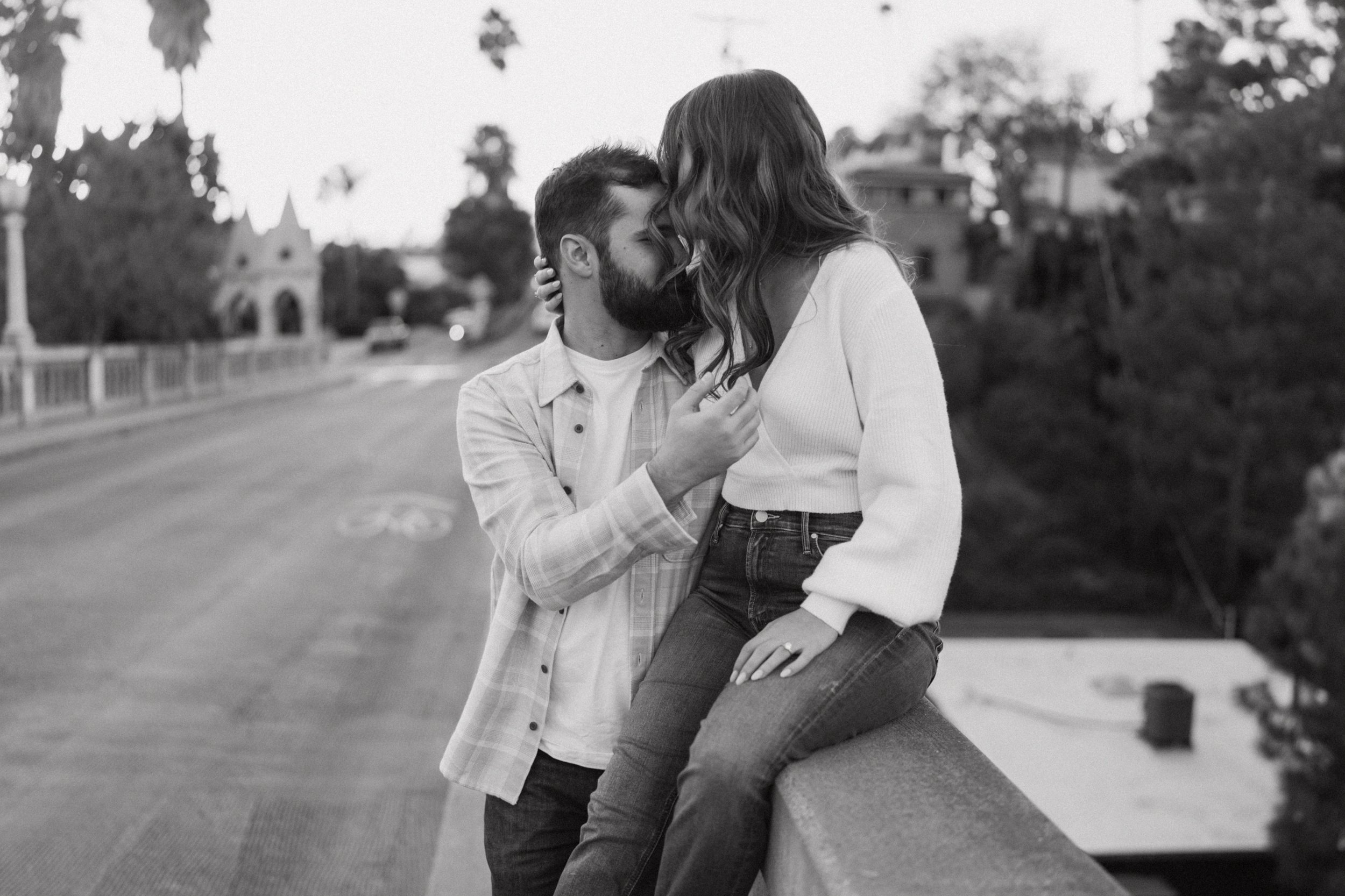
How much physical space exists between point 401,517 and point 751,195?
42.4ft

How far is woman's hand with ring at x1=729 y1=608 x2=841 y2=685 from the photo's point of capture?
6.49 ft

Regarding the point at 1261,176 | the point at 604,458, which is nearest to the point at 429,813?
the point at 604,458

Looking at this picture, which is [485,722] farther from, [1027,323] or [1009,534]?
[1027,323]

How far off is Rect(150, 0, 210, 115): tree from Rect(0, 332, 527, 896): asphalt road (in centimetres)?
1366

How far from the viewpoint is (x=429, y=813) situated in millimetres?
5703

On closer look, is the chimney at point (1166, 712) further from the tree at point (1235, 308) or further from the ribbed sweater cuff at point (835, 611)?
the ribbed sweater cuff at point (835, 611)

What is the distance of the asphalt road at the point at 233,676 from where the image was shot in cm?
499

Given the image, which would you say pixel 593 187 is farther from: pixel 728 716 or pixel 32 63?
pixel 32 63

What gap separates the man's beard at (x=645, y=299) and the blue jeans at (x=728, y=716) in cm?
35

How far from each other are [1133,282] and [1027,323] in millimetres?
8040

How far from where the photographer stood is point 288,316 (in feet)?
122

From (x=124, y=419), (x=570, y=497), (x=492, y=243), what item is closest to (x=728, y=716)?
(x=570, y=497)

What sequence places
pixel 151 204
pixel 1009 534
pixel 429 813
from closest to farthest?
pixel 429 813, pixel 151 204, pixel 1009 534

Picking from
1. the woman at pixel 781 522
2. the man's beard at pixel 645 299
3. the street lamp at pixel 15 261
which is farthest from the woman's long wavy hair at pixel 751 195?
the street lamp at pixel 15 261
